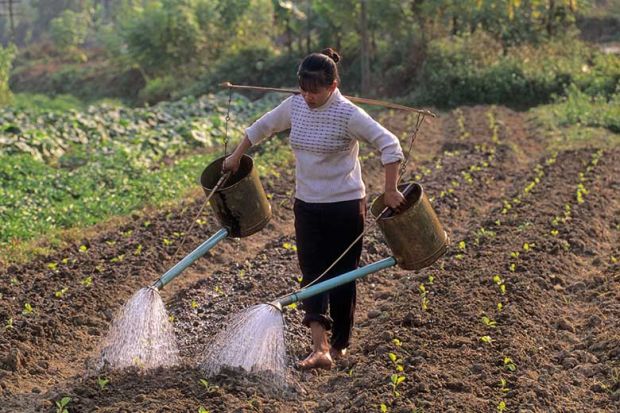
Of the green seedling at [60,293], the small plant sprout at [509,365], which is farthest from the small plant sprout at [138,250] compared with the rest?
the small plant sprout at [509,365]

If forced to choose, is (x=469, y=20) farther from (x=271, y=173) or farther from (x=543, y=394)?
(x=543, y=394)

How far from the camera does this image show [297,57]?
896 inches

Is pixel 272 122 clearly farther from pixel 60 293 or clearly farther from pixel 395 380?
pixel 60 293

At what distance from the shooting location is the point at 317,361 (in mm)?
4875

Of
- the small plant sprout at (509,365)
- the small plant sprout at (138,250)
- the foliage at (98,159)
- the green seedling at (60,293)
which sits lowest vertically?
the foliage at (98,159)

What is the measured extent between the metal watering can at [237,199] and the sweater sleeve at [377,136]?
2.54 feet

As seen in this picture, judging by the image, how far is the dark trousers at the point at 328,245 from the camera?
474 cm

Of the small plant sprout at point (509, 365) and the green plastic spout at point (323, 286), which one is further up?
the green plastic spout at point (323, 286)

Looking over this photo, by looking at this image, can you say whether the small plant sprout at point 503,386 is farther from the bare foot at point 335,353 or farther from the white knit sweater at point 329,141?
the white knit sweater at point 329,141

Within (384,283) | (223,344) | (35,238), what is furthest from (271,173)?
(223,344)

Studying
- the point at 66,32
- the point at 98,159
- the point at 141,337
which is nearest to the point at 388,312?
the point at 141,337

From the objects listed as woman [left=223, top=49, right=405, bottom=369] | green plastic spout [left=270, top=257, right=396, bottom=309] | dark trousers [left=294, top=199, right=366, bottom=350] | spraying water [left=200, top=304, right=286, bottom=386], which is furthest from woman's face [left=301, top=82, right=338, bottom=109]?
spraying water [left=200, top=304, right=286, bottom=386]

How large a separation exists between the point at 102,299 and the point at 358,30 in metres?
15.8

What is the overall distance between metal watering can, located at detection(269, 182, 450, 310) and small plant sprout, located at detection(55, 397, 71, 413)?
1153mm
